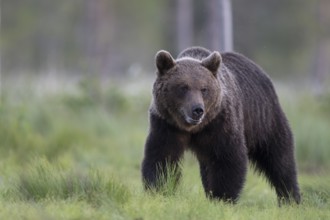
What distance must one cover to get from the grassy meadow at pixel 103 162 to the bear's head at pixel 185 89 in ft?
2.09

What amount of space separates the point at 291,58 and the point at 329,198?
99.1 ft

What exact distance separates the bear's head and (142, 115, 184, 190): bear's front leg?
10 cm

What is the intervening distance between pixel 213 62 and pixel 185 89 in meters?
0.40

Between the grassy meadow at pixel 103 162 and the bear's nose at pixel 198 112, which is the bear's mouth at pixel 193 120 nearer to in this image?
the bear's nose at pixel 198 112

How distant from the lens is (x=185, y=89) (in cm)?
668

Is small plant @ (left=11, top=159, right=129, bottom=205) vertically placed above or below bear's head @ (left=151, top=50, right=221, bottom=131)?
below

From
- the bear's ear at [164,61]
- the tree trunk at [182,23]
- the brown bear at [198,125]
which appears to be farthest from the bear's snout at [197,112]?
the tree trunk at [182,23]

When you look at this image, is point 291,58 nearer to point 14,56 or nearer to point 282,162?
point 14,56

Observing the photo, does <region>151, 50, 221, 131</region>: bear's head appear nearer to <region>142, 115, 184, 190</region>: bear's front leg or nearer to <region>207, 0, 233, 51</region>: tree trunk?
<region>142, 115, 184, 190</region>: bear's front leg

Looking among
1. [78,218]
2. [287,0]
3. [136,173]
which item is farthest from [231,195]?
[287,0]

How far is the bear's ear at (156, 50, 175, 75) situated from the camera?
6.76 m

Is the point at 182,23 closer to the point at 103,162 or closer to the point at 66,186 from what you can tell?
the point at 103,162

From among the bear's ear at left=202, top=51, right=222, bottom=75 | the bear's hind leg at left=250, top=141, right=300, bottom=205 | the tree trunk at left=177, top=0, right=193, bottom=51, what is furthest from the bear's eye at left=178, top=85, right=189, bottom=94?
the tree trunk at left=177, top=0, right=193, bottom=51

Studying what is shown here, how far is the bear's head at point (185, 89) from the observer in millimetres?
6637
